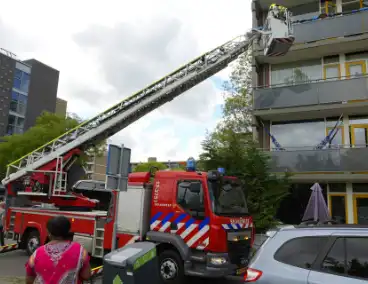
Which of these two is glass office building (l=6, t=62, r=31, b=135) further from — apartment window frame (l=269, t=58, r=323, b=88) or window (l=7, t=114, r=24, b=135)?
apartment window frame (l=269, t=58, r=323, b=88)

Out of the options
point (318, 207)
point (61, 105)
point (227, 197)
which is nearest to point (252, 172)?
point (318, 207)

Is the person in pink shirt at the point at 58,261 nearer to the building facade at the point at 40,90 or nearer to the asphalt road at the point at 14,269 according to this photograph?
the asphalt road at the point at 14,269

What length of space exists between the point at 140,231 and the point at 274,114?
32.1 feet

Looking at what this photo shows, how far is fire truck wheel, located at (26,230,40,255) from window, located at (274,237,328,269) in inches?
336

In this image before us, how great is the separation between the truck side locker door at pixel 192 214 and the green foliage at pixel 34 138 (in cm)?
1896

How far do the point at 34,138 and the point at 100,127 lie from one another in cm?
1486

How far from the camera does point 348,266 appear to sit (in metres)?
3.36

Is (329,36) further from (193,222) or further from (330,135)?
(193,222)

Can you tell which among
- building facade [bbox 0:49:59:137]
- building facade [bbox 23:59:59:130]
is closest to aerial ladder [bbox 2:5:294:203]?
building facade [bbox 0:49:59:137]

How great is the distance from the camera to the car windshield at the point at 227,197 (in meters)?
7.55

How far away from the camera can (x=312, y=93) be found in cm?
1523

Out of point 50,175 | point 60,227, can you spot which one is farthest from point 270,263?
point 50,175

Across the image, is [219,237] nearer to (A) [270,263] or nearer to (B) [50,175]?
(A) [270,263]

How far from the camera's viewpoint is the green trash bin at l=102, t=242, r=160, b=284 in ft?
13.9
